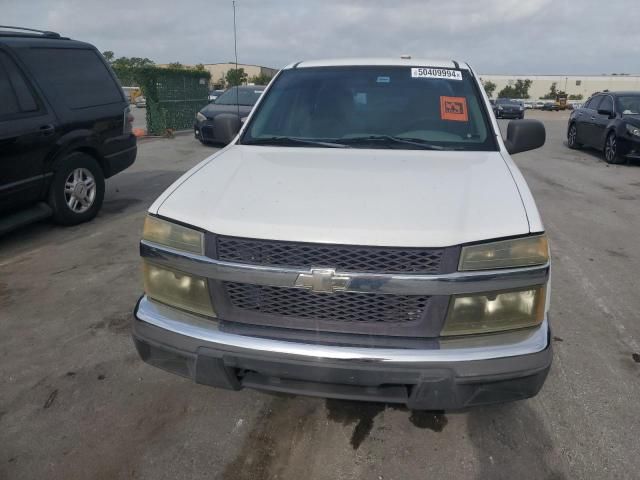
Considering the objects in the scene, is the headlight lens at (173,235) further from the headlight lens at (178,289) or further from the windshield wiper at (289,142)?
the windshield wiper at (289,142)

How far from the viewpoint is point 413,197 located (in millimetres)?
2293

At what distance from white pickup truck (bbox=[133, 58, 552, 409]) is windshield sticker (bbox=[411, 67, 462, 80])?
1335mm

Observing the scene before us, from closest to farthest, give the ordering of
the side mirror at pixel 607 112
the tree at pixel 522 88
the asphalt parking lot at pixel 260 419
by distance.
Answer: the asphalt parking lot at pixel 260 419 → the side mirror at pixel 607 112 → the tree at pixel 522 88

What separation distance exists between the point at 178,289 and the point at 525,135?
2.61m

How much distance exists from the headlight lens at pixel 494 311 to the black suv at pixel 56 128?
446 cm

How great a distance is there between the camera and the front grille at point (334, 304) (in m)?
2.04

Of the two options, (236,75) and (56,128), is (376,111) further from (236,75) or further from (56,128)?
(56,128)

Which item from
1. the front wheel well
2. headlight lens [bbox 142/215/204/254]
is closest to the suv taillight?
the front wheel well

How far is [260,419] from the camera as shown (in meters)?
2.60

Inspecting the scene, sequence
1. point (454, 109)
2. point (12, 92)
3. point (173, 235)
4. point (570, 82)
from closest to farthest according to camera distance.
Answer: point (173, 235)
point (454, 109)
point (12, 92)
point (570, 82)

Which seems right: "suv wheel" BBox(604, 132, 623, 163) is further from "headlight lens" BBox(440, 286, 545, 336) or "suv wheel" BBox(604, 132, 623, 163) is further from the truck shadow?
"headlight lens" BBox(440, 286, 545, 336)

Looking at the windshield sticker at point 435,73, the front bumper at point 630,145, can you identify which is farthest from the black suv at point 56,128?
the front bumper at point 630,145

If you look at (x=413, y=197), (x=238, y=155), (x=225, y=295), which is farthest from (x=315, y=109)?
(x=225, y=295)

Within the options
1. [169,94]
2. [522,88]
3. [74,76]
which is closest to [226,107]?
[169,94]
